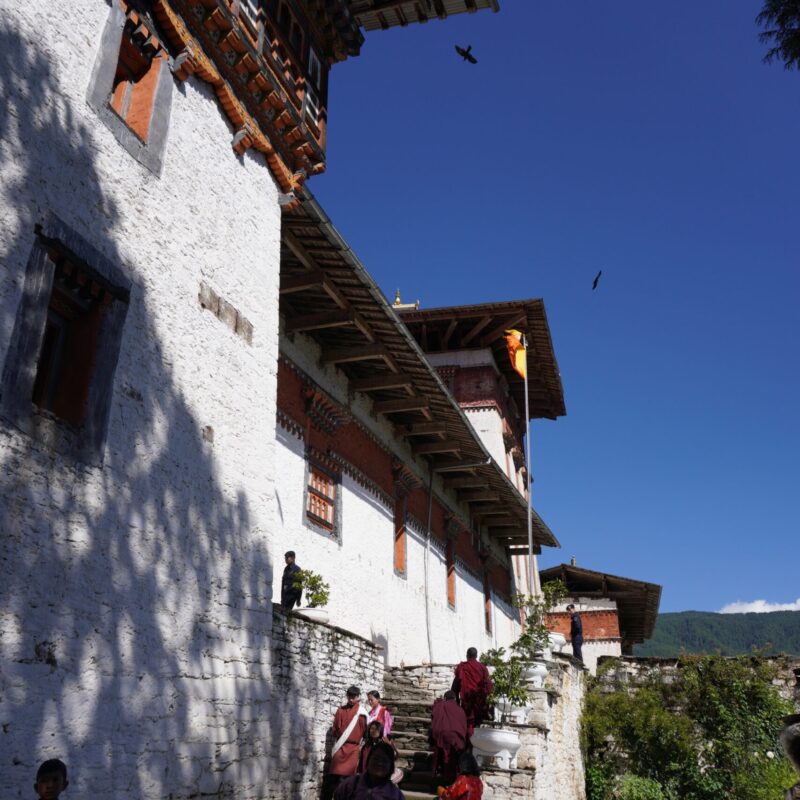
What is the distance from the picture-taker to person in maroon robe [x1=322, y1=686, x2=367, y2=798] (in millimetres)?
7621

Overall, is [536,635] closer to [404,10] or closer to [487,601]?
[404,10]

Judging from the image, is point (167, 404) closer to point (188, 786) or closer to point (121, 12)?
point (188, 786)

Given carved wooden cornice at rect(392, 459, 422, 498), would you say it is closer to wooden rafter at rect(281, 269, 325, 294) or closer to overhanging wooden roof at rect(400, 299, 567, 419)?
wooden rafter at rect(281, 269, 325, 294)

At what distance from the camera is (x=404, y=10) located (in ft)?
43.0

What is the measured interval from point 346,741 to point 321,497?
514 centimetres

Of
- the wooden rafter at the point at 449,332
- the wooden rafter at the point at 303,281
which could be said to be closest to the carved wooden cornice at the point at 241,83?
the wooden rafter at the point at 303,281

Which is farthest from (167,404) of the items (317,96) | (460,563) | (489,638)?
(489,638)

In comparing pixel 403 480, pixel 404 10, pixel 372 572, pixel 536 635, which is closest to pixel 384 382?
pixel 403 480

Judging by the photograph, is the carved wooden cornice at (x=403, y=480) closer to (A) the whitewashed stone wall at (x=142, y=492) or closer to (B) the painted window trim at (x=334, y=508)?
(B) the painted window trim at (x=334, y=508)

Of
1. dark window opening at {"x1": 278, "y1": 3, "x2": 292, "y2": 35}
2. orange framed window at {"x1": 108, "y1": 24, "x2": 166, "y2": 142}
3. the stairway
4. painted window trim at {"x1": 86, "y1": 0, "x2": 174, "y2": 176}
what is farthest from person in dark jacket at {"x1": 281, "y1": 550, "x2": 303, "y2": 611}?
dark window opening at {"x1": 278, "y1": 3, "x2": 292, "y2": 35}

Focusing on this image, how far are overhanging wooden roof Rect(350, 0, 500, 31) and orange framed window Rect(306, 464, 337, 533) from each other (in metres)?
7.43

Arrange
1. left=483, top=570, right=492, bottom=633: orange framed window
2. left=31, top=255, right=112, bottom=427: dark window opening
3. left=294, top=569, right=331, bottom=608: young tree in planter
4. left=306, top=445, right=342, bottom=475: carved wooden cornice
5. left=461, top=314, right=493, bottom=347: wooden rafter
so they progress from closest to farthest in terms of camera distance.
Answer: left=31, top=255, right=112, bottom=427: dark window opening → left=294, top=569, right=331, bottom=608: young tree in planter → left=306, top=445, right=342, bottom=475: carved wooden cornice → left=483, top=570, right=492, bottom=633: orange framed window → left=461, top=314, right=493, bottom=347: wooden rafter

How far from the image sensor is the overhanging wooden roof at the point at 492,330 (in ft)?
76.7

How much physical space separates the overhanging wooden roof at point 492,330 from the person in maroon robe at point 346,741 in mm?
16703
